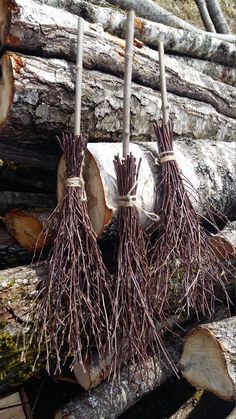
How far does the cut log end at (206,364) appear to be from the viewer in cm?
226

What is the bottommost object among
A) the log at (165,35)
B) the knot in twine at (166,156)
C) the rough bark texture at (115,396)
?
the rough bark texture at (115,396)

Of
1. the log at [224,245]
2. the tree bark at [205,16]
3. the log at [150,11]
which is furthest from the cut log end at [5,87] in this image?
the tree bark at [205,16]

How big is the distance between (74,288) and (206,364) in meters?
0.80

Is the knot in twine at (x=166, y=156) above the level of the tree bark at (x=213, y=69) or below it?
below

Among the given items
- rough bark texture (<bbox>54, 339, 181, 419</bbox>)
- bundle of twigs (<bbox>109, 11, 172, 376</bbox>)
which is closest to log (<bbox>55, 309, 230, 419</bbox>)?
rough bark texture (<bbox>54, 339, 181, 419</bbox>)

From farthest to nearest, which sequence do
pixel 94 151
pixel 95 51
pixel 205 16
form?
pixel 205 16, pixel 95 51, pixel 94 151

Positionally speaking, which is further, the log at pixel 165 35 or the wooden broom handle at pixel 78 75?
the log at pixel 165 35

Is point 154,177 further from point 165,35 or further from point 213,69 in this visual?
point 213,69

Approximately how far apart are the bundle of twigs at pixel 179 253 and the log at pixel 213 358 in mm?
184

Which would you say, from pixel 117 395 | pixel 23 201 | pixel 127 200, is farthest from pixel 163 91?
pixel 117 395

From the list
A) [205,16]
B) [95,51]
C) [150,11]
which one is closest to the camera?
[95,51]

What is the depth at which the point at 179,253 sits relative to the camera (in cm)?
256

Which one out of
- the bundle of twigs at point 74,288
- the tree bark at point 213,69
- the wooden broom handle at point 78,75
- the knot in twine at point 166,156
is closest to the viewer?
the bundle of twigs at point 74,288

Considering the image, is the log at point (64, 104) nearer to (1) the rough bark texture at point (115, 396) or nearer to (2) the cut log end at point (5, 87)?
(2) the cut log end at point (5, 87)
